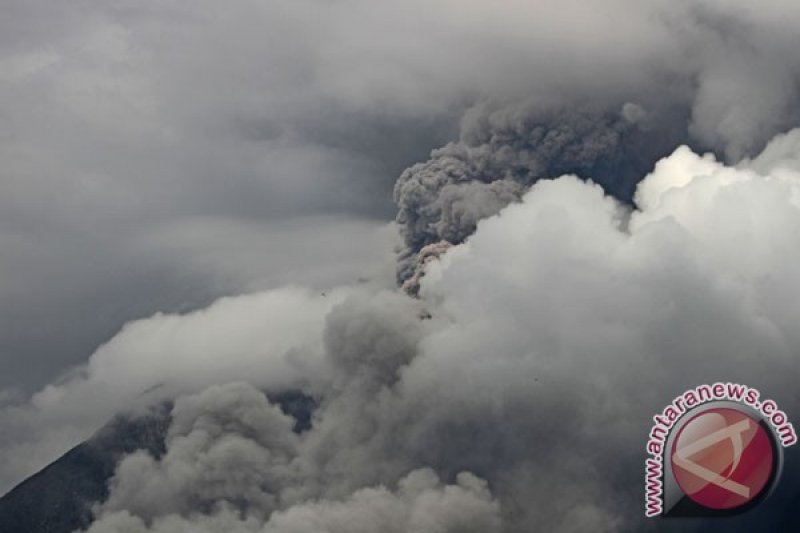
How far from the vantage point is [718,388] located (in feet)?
306

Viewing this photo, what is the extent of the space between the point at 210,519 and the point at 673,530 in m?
63.7

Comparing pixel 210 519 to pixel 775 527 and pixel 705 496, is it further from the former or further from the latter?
pixel 705 496

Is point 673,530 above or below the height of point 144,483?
below

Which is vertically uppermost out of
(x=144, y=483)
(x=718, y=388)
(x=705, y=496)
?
(x=144, y=483)

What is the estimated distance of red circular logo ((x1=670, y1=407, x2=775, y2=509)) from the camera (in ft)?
234

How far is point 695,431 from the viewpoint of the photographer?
234ft

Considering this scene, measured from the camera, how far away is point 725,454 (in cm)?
7188

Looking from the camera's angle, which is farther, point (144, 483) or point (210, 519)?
point (144, 483)

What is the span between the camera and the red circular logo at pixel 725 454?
234 ft

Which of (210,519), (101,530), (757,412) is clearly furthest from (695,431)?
(101,530)

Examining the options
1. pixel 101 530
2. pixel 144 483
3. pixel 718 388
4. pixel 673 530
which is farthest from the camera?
pixel 144 483

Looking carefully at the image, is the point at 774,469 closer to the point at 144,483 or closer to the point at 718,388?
the point at 718,388

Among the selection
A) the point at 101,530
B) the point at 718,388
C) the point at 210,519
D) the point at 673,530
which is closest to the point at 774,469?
the point at 718,388

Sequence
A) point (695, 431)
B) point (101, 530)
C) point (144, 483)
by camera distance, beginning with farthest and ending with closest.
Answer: point (144, 483) → point (101, 530) → point (695, 431)
